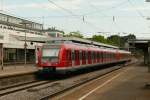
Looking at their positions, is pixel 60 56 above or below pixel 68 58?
above

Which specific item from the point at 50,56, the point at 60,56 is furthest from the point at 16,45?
the point at 60,56

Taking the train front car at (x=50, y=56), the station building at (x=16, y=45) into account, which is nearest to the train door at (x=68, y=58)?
the train front car at (x=50, y=56)

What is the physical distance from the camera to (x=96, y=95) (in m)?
18.9

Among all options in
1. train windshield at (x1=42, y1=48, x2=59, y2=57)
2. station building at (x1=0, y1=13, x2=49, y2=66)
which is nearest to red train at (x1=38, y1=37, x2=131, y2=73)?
train windshield at (x1=42, y1=48, x2=59, y2=57)

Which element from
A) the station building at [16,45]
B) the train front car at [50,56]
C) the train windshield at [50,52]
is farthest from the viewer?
the station building at [16,45]

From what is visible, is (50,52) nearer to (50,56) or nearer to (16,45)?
(50,56)

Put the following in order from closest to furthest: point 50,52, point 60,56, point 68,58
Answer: point 60,56, point 50,52, point 68,58

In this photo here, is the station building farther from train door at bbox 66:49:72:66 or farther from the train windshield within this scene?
the train windshield

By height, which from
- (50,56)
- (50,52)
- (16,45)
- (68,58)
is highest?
(50,52)

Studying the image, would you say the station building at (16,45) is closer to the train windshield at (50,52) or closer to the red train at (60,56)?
the red train at (60,56)

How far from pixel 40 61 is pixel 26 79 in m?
1.78

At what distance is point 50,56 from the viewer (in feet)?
98.0

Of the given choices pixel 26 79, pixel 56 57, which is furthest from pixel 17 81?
pixel 56 57

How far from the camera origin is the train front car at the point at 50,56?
29.4m
